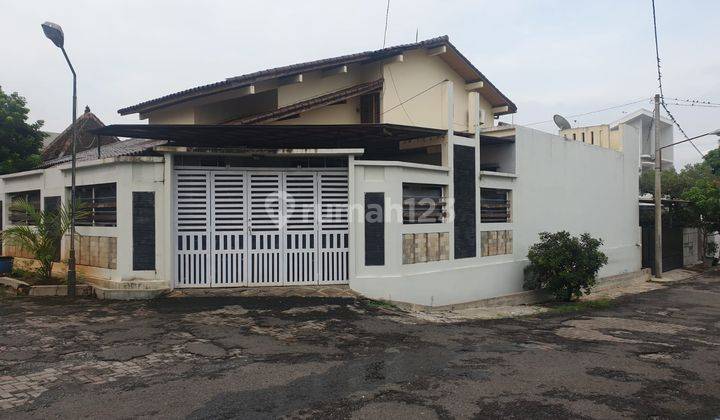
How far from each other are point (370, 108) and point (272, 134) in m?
4.97

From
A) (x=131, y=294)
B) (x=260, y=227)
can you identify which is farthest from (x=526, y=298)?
(x=131, y=294)

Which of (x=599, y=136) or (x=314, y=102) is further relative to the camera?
(x=599, y=136)

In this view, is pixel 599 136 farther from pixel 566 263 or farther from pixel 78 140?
pixel 78 140

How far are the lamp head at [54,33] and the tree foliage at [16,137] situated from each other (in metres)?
11.2

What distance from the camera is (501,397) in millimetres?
5188

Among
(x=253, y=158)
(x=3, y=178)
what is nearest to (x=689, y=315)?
(x=253, y=158)

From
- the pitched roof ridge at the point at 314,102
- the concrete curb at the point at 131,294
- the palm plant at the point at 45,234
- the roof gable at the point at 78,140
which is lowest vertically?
the concrete curb at the point at 131,294

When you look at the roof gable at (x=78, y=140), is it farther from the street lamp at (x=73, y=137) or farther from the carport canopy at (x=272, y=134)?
the carport canopy at (x=272, y=134)

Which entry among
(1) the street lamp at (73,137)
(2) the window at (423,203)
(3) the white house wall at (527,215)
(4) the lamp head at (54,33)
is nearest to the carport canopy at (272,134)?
(3) the white house wall at (527,215)

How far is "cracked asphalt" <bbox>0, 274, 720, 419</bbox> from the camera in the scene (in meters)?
4.88

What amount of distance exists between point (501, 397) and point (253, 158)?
24.3ft

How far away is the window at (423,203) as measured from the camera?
11016mm

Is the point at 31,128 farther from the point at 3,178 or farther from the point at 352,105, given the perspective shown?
the point at 352,105

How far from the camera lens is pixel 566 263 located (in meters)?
12.9
